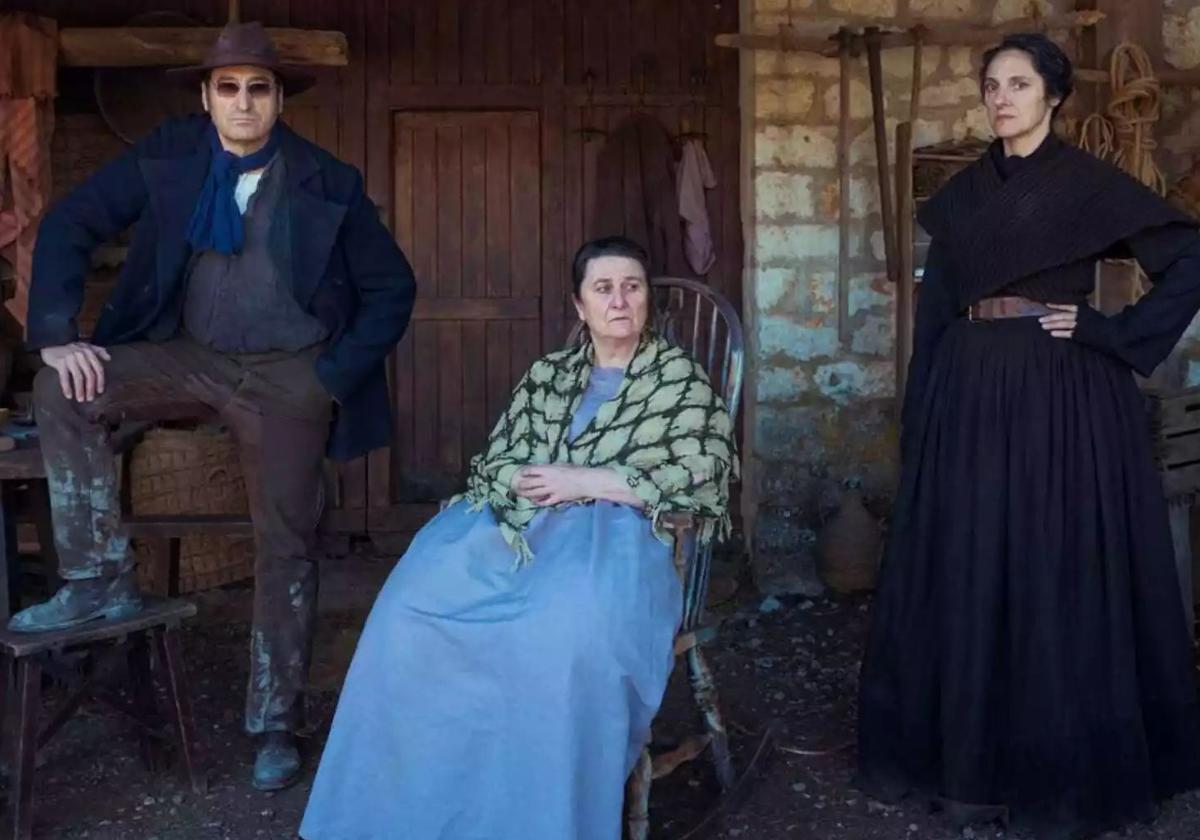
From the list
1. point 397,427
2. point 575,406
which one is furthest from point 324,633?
point 575,406

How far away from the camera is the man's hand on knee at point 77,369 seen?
321 centimetres

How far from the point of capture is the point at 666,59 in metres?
5.72

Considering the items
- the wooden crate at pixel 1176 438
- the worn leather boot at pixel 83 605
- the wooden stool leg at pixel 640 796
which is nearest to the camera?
the wooden stool leg at pixel 640 796

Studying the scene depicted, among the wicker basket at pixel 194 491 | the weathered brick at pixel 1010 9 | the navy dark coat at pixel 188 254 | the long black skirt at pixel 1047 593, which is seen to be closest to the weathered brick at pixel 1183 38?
the weathered brick at pixel 1010 9

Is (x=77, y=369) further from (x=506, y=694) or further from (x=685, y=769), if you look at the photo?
(x=685, y=769)

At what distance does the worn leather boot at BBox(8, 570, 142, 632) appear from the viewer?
3.16 meters

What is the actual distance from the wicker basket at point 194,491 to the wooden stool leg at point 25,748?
205cm

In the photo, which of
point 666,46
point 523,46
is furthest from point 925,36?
point 523,46

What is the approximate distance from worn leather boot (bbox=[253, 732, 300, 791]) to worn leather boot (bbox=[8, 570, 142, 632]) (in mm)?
457

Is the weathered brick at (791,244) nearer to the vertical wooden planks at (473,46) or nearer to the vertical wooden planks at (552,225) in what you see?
the vertical wooden planks at (552,225)

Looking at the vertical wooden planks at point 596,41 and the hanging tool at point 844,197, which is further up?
the vertical wooden planks at point 596,41

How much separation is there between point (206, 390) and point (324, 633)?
1.69m

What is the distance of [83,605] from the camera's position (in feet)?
10.6

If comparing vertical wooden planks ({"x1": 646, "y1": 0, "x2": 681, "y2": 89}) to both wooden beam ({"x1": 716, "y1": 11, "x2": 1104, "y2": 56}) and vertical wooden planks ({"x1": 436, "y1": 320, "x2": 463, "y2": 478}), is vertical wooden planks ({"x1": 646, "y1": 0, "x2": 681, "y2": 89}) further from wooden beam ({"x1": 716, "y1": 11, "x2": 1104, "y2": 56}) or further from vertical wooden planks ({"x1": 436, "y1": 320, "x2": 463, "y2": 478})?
vertical wooden planks ({"x1": 436, "y1": 320, "x2": 463, "y2": 478})
